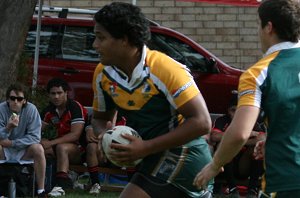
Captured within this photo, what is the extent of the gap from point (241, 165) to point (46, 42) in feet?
12.7

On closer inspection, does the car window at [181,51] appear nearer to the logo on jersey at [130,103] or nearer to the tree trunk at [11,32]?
the tree trunk at [11,32]

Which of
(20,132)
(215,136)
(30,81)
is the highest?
(30,81)

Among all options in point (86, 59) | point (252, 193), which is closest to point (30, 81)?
point (86, 59)

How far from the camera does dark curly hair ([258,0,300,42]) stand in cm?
448

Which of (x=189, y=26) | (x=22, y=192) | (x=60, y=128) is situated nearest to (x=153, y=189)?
(x=22, y=192)

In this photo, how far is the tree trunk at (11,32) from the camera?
11.5m

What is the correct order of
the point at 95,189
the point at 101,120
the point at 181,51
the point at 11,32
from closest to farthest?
the point at 101,120
the point at 95,189
the point at 11,32
the point at 181,51

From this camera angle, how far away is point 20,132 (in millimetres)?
10320

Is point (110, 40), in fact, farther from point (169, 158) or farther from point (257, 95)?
point (257, 95)

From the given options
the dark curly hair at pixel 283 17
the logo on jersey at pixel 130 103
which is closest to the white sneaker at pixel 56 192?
the logo on jersey at pixel 130 103

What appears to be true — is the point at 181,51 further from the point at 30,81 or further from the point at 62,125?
the point at 62,125

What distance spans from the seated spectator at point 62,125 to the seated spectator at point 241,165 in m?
1.68

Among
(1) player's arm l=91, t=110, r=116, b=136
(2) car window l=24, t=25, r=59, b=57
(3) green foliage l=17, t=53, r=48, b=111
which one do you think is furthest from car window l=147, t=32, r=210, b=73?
(1) player's arm l=91, t=110, r=116, b=136

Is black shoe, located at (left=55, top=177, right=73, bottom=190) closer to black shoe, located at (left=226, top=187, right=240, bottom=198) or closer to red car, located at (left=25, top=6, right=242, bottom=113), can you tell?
black shoe, located at (left=226, top=187, right=240, bottom=198)
